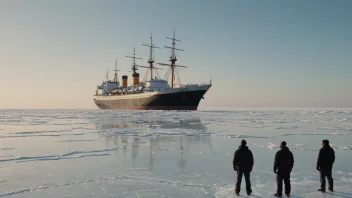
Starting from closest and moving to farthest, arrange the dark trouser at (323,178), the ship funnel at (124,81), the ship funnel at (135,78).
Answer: the dark trouser at (323,178)
the ship funnel at (135,78)
the ship funnel at (124,81)

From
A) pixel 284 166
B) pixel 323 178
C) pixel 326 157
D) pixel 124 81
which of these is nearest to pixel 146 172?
pixel 284 166

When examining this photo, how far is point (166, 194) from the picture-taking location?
252 inches

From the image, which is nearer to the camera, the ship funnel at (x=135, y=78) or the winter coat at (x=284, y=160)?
the winter coat at (x=284, y=160)

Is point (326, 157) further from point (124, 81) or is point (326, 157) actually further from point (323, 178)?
point (124, 81)

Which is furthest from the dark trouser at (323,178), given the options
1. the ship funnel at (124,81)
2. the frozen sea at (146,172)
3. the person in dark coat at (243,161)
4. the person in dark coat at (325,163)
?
the ship funnel at (124,81)

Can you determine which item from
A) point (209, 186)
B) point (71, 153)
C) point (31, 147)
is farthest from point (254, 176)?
point (31, 147)

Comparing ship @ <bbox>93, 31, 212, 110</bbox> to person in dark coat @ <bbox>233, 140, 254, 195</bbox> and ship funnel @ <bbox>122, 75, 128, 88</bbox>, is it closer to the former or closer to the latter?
ship funnel @ <bbox>122, 75, 128, 88</bbox>

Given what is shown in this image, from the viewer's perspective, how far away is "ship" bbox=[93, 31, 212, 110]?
7425 cm

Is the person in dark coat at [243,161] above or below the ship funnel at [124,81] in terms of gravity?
below

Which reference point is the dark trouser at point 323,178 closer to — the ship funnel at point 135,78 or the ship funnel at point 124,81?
the ship funnel at point 135,78

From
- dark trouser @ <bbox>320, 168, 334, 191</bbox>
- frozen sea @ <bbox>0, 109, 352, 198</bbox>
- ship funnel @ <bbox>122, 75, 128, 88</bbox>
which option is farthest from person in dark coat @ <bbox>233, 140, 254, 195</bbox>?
ship funnel @ <bbox>122, 75, 128, 88</bbox>

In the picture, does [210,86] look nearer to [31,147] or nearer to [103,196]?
[31,147]

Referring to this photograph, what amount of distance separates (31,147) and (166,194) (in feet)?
31.3

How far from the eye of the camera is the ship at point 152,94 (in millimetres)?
74250
